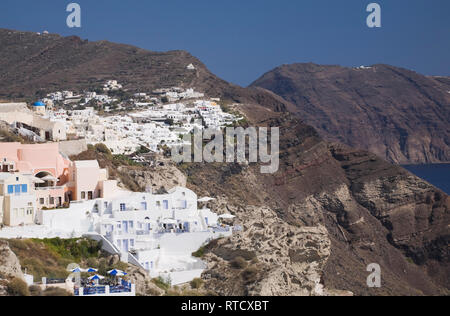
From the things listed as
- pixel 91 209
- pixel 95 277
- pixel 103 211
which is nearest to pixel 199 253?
pixel 103 211

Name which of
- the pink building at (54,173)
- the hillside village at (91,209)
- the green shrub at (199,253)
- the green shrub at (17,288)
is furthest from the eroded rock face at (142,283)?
the pink building at (54,173)

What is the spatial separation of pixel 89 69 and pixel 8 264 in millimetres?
102086

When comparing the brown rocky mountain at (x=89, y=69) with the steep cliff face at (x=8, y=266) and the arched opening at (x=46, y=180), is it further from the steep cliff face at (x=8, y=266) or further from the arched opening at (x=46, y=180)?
the steep cliff face at (x=8, y=266)

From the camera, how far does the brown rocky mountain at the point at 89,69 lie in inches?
4646

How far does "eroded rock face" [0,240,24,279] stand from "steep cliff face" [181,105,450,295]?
14.4m

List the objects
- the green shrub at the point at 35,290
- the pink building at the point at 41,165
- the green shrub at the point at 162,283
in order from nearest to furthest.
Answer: the green shrub at the point at 35,290 → the green shrub at the point at 162,283 → the pink building at the point at 41,165

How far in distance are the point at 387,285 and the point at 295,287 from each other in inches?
1104

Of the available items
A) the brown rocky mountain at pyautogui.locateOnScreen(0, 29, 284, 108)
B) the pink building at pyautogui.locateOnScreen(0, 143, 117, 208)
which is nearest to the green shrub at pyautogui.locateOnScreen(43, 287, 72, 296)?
the pink building at pyautogui.locateOnScreen(0, 143, 117, 208)

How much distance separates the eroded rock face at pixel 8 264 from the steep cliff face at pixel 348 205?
569 inches

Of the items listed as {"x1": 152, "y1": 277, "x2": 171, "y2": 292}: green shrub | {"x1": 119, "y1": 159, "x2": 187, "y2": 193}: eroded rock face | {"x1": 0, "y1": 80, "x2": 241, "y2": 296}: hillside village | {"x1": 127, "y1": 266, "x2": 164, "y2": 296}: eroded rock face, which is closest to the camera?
{"x1": 127, "y1": 266, "x2": 164, "y2": 296}: eroded rock face

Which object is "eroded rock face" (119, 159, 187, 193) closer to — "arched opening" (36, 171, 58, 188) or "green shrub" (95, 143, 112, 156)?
"green shrub" (95, 143, 112, 156)

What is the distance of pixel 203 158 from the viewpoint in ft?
254

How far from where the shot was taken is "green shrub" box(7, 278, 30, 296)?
1236 inches
